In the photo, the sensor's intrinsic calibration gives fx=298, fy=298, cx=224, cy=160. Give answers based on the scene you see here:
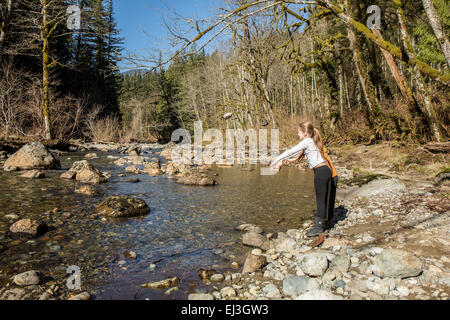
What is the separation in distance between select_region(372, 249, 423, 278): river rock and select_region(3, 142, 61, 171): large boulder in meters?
11.8

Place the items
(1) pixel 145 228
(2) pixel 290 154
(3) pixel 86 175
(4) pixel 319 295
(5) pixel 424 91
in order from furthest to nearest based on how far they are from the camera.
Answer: (3) pixel 86 175 → (5) pixel 424 91 → (1) pixel 145 228 → (2) pixel 290 154 → (4) pixel 319 295

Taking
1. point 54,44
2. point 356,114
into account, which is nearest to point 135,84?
point 54,44

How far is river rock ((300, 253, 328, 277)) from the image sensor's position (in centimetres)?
344

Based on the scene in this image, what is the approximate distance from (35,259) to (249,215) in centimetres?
392

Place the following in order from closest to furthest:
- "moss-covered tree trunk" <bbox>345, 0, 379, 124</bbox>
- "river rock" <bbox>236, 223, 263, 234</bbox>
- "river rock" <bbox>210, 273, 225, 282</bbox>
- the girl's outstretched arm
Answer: "river rock" <bbox>210, 273, 225, 282</bbox> → the girl's outstretched arm → "river rock" <bbox>236, 223, 263, 234</bbox> → "moss-covered tree trunk" <bbox>345, 0, 379, 124</bbox>

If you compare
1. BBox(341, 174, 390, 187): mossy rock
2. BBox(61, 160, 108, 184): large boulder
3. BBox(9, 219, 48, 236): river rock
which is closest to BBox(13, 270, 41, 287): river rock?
BBox(9, 219, 48, 236): river rock

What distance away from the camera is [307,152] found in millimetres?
4672

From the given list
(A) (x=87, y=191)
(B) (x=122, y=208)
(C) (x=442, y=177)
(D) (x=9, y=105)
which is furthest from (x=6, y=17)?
(C) (x=442, y=177)

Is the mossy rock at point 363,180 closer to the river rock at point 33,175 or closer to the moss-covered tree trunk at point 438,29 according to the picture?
the moss-covered tree trunk at point 438,29

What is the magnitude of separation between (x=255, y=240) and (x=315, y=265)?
1414 mm

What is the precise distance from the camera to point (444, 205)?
15.6 feet

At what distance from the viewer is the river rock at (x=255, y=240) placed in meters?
4.68

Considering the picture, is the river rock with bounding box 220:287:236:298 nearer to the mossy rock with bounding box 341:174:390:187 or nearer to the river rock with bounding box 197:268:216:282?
the river rock with bounding box 197:268:216:282

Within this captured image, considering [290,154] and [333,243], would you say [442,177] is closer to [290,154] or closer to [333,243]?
[333,243]
